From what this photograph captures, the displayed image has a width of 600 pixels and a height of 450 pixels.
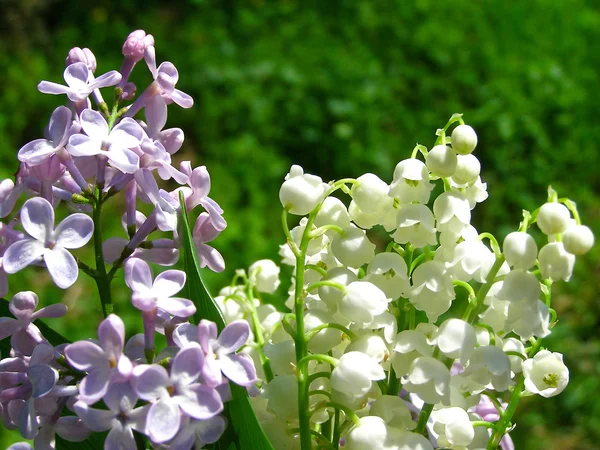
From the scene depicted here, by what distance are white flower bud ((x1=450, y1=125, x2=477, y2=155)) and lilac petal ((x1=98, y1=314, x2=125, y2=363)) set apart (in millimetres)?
188

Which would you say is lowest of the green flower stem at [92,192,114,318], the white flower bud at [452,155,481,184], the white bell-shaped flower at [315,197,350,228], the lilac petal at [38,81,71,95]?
the green flower stem at [92,192,114,318]

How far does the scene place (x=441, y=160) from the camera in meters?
0.39

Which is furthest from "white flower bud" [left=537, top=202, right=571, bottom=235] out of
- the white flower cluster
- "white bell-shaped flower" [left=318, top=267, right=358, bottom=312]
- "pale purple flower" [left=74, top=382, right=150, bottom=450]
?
"pale purple flower" [left=74, top=382, right=150, bottom=450]

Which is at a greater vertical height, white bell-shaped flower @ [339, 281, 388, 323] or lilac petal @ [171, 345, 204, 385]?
white bell-shaped flower @ [339, 281, 388, 323]

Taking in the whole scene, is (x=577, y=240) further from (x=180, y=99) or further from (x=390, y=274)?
(x=180, y=99)

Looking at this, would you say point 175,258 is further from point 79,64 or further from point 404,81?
point 404,81

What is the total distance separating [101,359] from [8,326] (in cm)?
8

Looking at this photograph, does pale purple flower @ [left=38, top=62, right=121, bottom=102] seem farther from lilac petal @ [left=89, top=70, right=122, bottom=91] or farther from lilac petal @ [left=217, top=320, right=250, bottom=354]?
lilac petal @ [left=217, top=320, right=250, bottom=354]

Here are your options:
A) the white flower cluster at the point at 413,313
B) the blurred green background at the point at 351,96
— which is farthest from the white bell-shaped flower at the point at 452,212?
the blurred green background at the point at 351,96

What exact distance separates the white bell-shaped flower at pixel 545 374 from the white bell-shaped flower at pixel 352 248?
10 centimetres

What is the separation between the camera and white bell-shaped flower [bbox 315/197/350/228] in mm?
428

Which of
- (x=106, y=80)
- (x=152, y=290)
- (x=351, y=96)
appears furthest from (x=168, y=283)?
(x=351, y=96)

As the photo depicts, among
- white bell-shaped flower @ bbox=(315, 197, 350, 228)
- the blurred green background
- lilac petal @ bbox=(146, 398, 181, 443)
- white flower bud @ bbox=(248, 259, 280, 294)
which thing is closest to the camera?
lilac petal @ bbox=(146, 398, 181, 443)

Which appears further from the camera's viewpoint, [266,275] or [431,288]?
[266,275]
